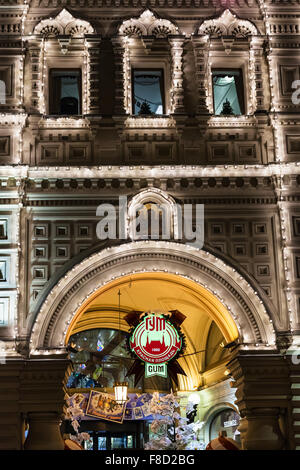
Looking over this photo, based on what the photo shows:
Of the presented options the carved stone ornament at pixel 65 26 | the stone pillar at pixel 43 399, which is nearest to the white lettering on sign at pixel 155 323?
the stone pillar at pixel 43 399

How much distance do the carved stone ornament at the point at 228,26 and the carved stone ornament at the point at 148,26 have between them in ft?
2.35

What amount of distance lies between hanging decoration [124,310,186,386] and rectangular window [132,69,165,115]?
4161 millimetres

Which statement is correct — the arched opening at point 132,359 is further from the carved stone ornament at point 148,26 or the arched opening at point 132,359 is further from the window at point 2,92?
the carved stone ornament at point 148,26

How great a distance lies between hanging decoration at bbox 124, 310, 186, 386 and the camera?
45.2ft

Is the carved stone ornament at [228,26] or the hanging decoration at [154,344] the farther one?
the carved stone ornament at [228,26]

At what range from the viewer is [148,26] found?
15352 mm

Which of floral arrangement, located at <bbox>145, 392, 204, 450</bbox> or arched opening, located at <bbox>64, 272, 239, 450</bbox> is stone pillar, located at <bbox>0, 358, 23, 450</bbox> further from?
floral arrangement, located at <bbox>145, 392, 204, 450</bbox>

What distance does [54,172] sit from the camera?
46.5 ft

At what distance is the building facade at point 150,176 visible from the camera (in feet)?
43.4

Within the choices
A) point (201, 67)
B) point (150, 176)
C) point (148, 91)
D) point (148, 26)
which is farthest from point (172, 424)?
point (148, 26)

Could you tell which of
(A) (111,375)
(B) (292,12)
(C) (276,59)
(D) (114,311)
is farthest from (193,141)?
(A) (111,375)

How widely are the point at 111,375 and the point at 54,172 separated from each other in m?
8.63

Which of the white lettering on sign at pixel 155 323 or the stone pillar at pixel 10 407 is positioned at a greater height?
the white lettering on sign at pixel 155 323

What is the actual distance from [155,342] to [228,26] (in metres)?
6.55
